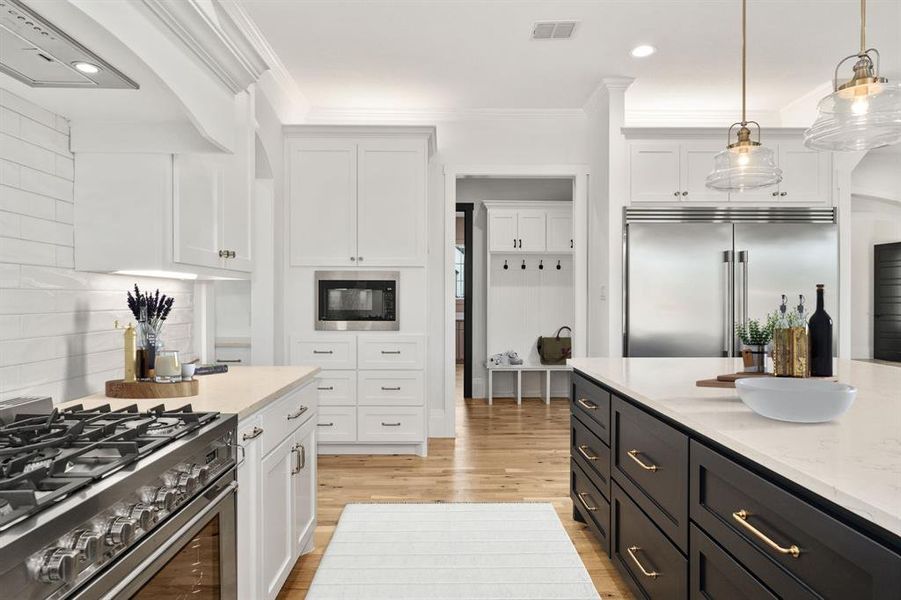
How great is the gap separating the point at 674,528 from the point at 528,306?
16.8 ft

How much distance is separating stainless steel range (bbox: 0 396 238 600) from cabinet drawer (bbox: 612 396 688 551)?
1.31 meters

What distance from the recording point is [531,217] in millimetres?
6559

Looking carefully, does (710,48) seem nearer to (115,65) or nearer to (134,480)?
(115,65)

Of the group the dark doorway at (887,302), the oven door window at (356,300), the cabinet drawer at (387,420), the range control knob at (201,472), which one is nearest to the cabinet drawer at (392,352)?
the oven door window at (356,300)

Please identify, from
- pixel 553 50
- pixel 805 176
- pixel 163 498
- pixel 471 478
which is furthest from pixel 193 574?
pixel 805 176

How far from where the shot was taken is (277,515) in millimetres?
2088

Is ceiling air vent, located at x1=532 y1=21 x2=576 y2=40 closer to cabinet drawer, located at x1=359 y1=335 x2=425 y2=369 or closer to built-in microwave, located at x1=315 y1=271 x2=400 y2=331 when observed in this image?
built-in microwave, located at x1=315 y1=271 x2=400 y2=331

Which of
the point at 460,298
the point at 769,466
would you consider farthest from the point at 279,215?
the point at 460,298

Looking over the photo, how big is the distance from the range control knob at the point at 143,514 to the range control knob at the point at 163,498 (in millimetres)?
18

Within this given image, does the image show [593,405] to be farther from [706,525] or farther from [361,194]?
[361,194]

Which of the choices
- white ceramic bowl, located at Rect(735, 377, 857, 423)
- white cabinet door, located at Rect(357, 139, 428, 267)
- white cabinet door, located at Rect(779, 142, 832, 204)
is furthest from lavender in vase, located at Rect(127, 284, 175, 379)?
white cabinet door, located at Rect(779, 142, 832, 204)

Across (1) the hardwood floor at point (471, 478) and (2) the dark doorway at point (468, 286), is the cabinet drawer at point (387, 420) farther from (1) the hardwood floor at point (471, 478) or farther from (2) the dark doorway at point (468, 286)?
(2) the dark doorway at point (468, 286)

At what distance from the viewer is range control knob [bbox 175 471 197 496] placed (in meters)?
1.31

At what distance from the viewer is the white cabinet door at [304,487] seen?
2334 mm
